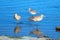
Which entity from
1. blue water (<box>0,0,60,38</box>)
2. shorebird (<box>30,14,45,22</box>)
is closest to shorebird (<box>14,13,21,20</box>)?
blue water (<box>0,0,60,38</box>)

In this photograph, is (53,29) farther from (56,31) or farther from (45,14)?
(45,14)

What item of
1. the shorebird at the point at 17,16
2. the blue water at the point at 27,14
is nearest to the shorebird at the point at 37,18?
the blue water at the point at 27,14

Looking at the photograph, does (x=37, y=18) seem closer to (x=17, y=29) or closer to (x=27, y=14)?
(x=27, y=14)

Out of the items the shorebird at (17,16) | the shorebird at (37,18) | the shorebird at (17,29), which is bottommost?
the shorebird at (17,29)

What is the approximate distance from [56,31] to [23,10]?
529 millimetres

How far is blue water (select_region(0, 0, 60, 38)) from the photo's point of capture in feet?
6.67

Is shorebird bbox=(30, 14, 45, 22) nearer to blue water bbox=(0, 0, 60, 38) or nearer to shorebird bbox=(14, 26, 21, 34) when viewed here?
blue water bbox=(0, 0, 60, 38)

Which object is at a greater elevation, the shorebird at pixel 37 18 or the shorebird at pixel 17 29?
the shorebird at pixel 37 18

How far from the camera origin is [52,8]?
205 cm

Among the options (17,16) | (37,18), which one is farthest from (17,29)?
(37,18)

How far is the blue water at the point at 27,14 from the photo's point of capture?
6.67 ft

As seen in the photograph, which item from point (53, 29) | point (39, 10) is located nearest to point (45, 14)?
point (39, 10)

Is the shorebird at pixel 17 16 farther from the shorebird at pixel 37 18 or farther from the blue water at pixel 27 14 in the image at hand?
the shorebird at pixel 37 18

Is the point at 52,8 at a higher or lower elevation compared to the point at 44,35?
higher
